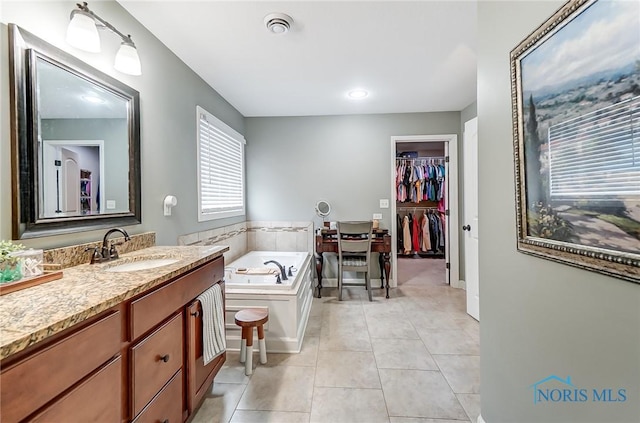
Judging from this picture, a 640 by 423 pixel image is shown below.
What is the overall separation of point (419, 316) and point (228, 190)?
2.64 m

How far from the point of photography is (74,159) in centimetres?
136

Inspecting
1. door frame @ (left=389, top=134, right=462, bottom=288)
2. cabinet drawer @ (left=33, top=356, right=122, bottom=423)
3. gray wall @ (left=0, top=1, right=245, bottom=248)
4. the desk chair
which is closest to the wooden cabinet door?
cabinet drawer @ (left=33, top=356, right=122, bottom=423)

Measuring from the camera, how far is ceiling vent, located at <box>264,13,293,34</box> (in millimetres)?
1736

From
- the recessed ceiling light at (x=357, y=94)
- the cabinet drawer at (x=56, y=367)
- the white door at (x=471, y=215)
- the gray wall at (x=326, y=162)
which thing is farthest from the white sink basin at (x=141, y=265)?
the white door at (x=471, y=215)

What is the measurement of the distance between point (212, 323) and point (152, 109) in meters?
1.56

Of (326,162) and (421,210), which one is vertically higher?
(326,162)

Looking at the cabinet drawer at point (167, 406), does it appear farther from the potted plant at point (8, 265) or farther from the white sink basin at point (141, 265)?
the potted plant at point (8, 265)

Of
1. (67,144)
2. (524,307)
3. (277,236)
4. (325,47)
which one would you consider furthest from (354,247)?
(67,144)

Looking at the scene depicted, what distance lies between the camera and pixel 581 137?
81cm

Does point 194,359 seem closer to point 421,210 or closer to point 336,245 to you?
point 336,245

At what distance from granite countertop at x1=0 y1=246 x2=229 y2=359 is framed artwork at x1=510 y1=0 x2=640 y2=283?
57.3 inches

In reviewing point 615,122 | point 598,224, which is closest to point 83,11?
point 615,122

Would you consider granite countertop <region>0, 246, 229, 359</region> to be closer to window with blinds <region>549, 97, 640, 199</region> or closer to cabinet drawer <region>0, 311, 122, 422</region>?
A: cabinet drawer <region>0, 311, 122, 422</region>

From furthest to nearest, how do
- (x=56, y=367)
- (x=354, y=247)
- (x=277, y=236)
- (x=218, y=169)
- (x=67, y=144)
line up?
1. (x=277, y=236)
2. (x=354, y=247)
3. (x=218, y=169)
4. (x=67, y=144)
5. (x=56, y=367)
